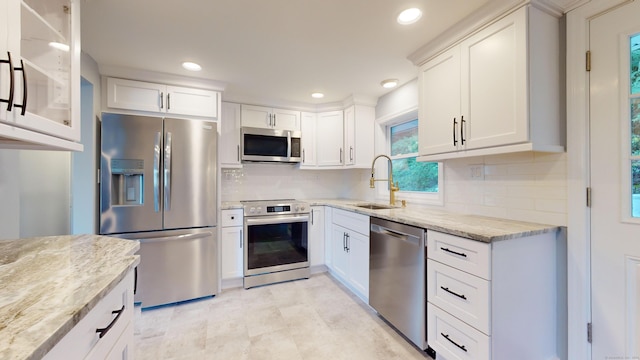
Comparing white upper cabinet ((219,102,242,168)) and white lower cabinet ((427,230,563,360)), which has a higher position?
white upper cabinet ((219,102,242,168))

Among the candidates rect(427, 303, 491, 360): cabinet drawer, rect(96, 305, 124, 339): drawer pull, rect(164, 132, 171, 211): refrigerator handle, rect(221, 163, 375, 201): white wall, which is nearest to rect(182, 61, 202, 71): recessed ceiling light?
rect(164, 132, 171, 211): refrigerator handle

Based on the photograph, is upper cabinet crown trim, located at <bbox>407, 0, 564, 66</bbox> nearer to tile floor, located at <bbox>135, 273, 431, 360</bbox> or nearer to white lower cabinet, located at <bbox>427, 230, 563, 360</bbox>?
white lower cabinet, located at <bbox>427, 230, 563, 360</bbox>

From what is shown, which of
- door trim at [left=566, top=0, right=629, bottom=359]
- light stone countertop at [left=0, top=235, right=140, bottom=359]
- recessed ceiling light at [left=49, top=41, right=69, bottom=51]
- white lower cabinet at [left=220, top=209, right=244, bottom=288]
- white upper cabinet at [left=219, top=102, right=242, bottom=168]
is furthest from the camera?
white upper cabinet at [left=219, top=102, right=242, bottom=168]

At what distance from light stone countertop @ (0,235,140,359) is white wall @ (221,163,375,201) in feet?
6.98

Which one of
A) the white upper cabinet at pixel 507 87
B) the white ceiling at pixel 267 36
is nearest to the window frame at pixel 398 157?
the white ceiling at pixel 267 36

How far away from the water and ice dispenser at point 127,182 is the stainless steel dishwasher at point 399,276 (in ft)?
7.01

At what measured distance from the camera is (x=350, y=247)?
2.64m

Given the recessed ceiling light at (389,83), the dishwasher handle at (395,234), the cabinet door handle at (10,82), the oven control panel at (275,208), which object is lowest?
the dishwasher handle at (395,234)

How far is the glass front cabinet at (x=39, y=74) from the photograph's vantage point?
795 millimetres

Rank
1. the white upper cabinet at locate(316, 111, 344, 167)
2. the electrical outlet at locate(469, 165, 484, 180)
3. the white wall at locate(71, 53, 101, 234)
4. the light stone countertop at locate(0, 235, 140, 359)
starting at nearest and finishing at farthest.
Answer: the light stone countertop at locate(0, 235, 140, 359)
the electrical outlet at locate(469, 165, 484, 180)
the white wall at locate(71, 53, 101, 234)
the white upper cabinet at locate(316, 111, 344, 167)

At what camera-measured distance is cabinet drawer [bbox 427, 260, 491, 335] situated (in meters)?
1.31

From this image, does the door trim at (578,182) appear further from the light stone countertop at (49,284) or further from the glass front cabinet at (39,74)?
the glass front cabinet at (39,74)

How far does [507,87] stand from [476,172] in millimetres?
740

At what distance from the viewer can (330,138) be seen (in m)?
3.46
